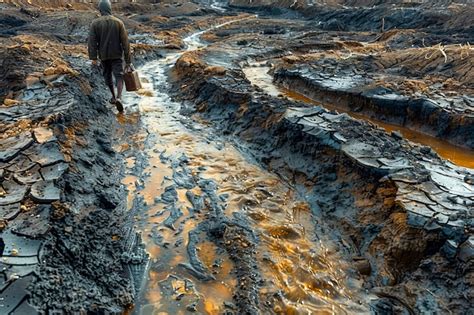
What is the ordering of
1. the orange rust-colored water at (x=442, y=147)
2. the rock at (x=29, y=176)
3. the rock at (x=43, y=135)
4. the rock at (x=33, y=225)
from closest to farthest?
the rock at (x=33, y=225) → the rock at (x=29, y=176) → the rock at (x=43, y=135) → the orange rust-colored water at (x=442, y=147)

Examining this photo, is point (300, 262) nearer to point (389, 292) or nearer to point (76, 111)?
point (389, 292)

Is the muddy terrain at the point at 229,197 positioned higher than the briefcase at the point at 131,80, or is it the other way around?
the briefcase at the point at 131,80

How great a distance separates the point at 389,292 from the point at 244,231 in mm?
1545

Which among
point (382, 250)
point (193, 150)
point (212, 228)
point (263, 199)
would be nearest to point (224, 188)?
point (263, 199)

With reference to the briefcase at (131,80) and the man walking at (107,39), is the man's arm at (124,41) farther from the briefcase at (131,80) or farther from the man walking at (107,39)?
the briefcase at (131,80)

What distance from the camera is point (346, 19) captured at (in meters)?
26.5

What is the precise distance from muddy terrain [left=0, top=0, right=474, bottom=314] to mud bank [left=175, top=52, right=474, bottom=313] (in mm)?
18

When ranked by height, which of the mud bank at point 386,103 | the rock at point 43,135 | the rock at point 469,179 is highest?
the rock at point 469,179

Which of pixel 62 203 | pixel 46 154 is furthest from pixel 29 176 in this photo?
pixel 62 203

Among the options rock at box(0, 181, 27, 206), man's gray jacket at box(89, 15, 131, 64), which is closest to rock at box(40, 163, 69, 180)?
rock at box(0, 181, 27, 206)

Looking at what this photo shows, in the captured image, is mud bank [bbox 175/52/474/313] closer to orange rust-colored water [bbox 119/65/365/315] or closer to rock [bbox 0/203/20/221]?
orange rust-colored water [bbox 119/65/365/315]

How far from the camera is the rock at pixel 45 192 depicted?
362 cm

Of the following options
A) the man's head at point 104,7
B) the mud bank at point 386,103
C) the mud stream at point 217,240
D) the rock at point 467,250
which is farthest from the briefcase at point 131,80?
the rock at point 467,250

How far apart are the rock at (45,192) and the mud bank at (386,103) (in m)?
7.08
